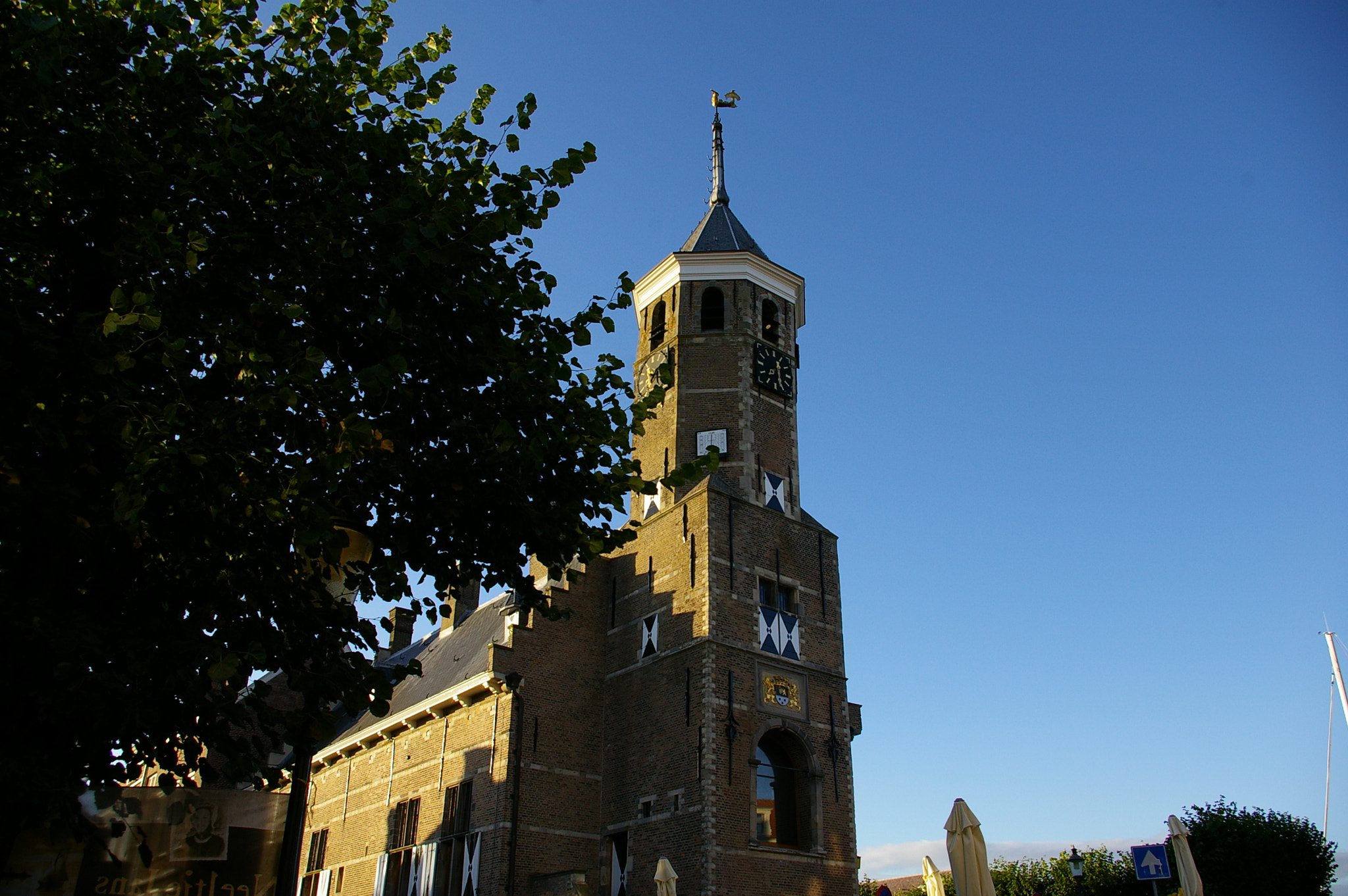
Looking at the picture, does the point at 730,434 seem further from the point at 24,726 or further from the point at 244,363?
the point at 24,726

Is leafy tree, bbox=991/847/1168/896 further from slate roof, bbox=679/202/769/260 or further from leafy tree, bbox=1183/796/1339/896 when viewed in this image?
slate roof, bbox=679/202/769/260

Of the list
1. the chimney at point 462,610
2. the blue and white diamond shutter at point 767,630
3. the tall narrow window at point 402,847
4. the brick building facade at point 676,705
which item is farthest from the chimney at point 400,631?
the blue and white diamond shutter at point 767,630

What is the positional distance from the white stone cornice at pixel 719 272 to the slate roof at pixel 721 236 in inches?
8.6

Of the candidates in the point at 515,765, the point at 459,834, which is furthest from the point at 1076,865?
the point at 459,834

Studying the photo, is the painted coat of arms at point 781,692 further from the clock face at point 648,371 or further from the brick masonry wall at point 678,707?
the clock face at point 648,371

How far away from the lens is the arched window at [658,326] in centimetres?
2439

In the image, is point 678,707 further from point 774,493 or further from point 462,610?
point 462,610

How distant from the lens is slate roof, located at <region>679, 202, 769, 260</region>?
82.4 feet

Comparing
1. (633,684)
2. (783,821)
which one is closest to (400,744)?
(633,684)

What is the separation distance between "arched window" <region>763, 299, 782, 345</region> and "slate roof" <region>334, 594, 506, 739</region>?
9.72 m

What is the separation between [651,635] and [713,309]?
838 cm

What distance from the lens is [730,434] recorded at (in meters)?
22.0

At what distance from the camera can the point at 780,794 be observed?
19.1 metres

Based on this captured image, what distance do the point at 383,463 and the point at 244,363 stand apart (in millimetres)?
1213
